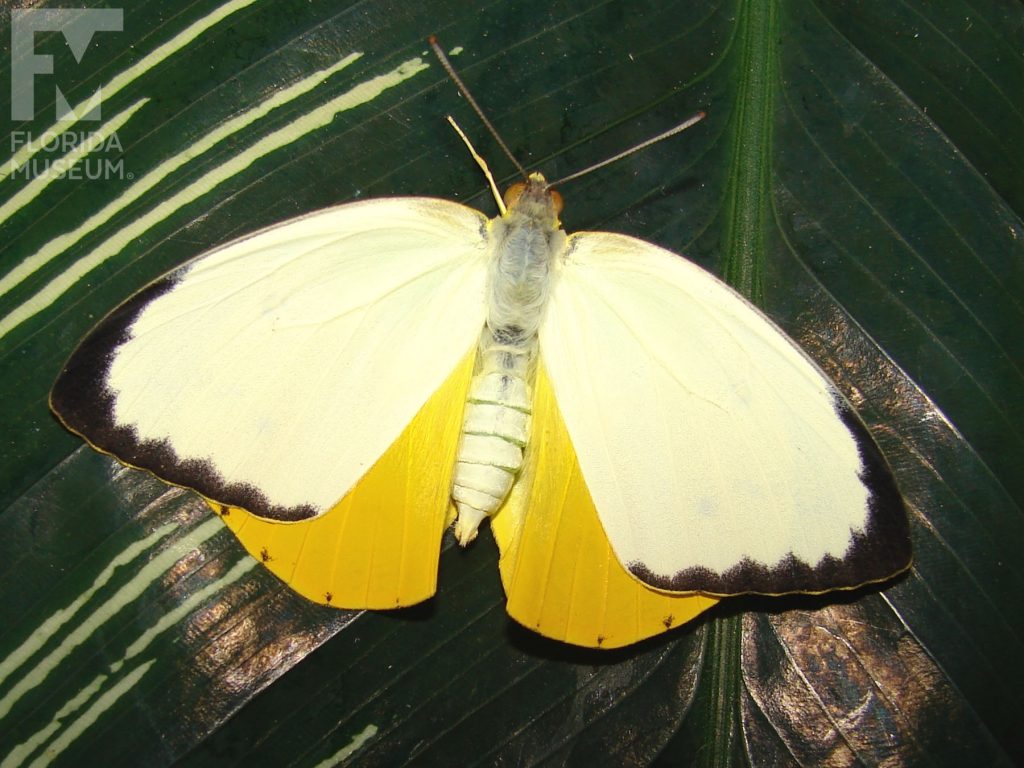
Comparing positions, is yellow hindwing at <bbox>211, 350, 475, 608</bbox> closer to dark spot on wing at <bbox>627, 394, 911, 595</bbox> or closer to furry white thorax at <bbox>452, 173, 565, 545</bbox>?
furry white thorax at <bbox>452, 173, 565, 545</bbox>

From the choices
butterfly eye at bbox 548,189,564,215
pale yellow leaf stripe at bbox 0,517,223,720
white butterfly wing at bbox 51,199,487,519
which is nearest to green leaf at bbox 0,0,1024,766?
pale yellow leaf stripe at bbox 0,517,223,720

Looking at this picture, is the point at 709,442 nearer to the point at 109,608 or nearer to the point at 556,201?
the point at 556,201

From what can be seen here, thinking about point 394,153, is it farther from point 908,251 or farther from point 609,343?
point 908,251

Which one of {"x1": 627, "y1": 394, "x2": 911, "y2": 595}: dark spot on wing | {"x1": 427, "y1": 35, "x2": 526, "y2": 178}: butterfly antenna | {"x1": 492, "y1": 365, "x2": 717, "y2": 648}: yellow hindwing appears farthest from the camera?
{"x1": 427, "y1": 35, "x2": 526, "y2": 178}: butterfly antenna

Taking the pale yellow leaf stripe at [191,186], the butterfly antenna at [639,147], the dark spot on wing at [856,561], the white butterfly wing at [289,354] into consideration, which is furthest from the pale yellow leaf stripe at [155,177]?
the dark spot on wing at [856,561]

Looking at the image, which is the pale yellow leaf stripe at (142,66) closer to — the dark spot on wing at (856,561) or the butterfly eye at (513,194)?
the butterfly eye at (513,194)

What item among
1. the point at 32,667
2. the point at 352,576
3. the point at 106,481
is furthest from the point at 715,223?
the point at 32,667
